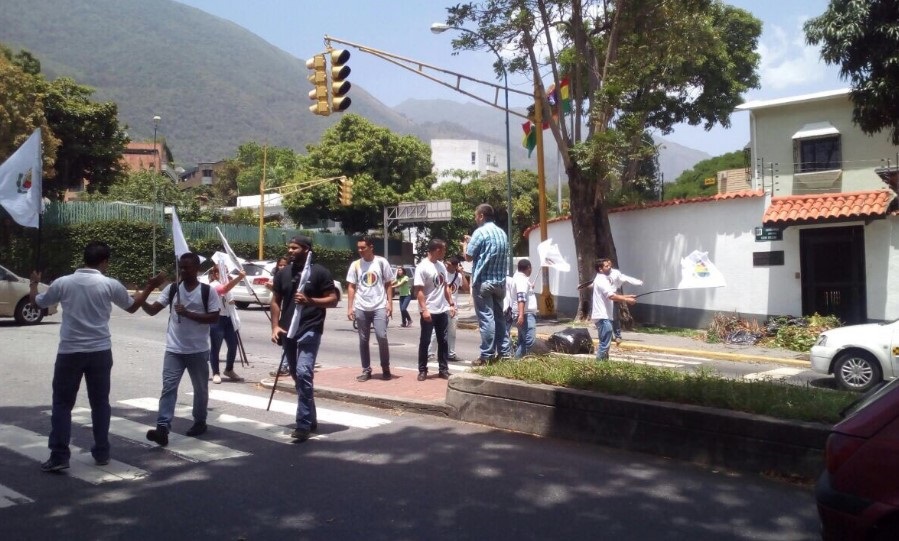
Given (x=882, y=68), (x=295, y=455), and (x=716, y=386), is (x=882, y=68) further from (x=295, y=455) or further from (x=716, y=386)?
(x=295, y=455)

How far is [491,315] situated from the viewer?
32.0 ft

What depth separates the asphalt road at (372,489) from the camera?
5.11 metres

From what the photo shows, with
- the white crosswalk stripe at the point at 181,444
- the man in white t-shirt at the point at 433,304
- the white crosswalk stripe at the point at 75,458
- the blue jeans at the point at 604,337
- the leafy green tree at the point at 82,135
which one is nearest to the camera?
the white crosswalk stripe at the point at 75,458

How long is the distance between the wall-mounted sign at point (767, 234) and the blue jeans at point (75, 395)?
51.4ft

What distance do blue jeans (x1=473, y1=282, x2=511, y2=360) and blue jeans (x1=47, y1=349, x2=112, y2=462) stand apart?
14.2ft

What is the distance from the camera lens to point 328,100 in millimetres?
15898

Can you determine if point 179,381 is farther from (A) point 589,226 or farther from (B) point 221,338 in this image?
(A) point 589,226

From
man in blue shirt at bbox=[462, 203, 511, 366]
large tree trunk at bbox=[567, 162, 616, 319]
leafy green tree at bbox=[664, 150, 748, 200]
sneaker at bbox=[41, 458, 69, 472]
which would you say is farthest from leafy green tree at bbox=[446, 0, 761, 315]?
leafy green tree at bbox=[664, 150, 748, 200]

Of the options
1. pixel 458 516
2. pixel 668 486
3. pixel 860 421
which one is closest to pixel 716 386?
pixel 668 486

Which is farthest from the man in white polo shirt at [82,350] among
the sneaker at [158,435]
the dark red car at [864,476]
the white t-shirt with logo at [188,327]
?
the dark red car at [864,476]

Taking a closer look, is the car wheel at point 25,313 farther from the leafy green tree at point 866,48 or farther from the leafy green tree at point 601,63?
the leafy green tree at point 866,48

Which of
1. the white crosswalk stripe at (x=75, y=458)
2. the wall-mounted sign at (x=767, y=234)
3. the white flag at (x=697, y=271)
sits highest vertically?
the wall-mounted sign at (x=767, y=234)

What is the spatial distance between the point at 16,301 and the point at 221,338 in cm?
944

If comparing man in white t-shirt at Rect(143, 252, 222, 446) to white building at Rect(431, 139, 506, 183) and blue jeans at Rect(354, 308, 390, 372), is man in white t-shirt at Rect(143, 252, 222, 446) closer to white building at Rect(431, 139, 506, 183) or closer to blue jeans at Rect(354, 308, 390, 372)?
blue jeans at Rect(354, 308, 390, 372)
